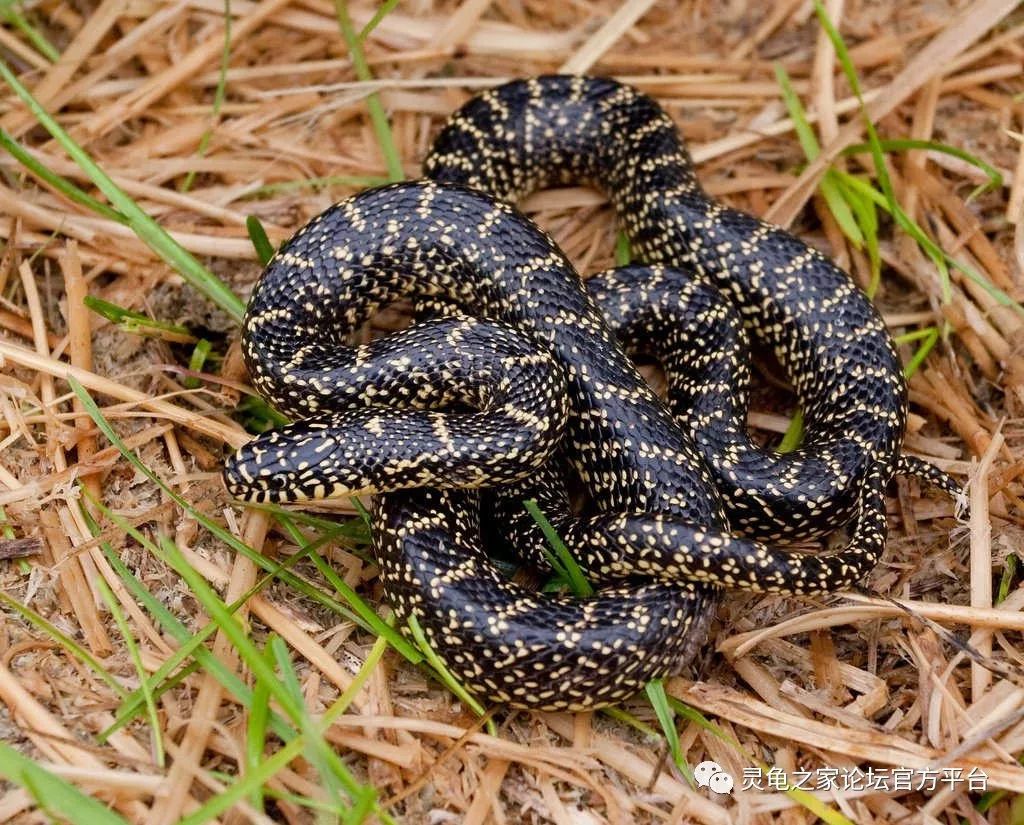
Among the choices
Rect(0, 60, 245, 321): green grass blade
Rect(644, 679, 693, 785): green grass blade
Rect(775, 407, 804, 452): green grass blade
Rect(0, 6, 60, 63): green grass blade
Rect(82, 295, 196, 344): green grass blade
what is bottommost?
Rect(644, 679, 693, 785): green grass blade

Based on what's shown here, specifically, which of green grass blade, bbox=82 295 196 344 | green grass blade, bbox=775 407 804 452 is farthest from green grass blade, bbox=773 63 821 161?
green grass blade, bbox=82 295 196 344

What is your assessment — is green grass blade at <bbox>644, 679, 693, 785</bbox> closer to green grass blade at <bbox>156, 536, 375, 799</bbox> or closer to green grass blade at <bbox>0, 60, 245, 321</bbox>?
green grass blade at <bbox>156, 536, 375, 799</bbox>

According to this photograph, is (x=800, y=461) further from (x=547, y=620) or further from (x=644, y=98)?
(x=644, y=98)

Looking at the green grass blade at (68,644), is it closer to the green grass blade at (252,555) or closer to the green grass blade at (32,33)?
the green grass blade at (252,555)

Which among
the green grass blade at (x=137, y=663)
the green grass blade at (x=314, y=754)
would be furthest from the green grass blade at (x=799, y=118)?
the green grass blade at (x=137, y=663)

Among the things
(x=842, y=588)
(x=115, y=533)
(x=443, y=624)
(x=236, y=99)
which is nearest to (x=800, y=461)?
(x=842, y=588)

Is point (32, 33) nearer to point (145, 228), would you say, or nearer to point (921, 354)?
point (145, 228)

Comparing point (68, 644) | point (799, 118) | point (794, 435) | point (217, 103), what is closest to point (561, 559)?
point (794, 435)
